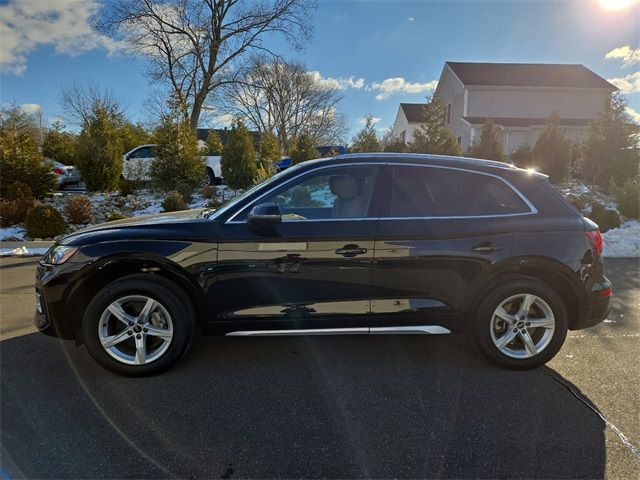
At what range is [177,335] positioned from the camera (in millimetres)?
3137

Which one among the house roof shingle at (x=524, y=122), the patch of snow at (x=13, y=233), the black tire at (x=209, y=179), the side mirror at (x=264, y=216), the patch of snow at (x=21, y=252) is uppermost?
the house roof shingle at (x=524, y=122)

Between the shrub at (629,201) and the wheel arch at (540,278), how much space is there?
9027 millimetres

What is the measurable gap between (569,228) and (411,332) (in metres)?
1.53

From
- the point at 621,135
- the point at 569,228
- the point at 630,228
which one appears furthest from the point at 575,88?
the point at 569,228

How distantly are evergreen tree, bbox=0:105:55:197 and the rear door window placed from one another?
1178cm

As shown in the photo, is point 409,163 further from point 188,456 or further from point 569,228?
point 188,456

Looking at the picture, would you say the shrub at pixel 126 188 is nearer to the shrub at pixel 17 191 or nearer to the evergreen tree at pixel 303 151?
the shrub at pixel 17 191

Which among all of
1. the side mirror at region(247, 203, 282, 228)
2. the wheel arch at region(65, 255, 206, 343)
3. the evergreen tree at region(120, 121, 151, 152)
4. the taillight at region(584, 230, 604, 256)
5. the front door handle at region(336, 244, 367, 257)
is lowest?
the wheel arch at region(65, 255, 206, 343)

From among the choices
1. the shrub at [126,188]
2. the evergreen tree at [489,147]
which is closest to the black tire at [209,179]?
the shrub at [126,188]

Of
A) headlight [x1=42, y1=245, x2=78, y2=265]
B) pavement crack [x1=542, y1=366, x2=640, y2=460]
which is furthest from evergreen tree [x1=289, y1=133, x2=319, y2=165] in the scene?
pavement crack [x1=542, y1=366, x2=640, y2=460]

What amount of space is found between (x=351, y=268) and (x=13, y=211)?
33.1 ft

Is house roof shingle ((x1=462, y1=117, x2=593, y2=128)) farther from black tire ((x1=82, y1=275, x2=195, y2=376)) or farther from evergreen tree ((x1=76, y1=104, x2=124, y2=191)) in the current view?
black tire ((x1=82, y1=275, x2=195, y2=376))

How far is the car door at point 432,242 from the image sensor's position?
3174 millimetres

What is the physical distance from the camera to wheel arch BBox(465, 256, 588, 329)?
10.7 feet
